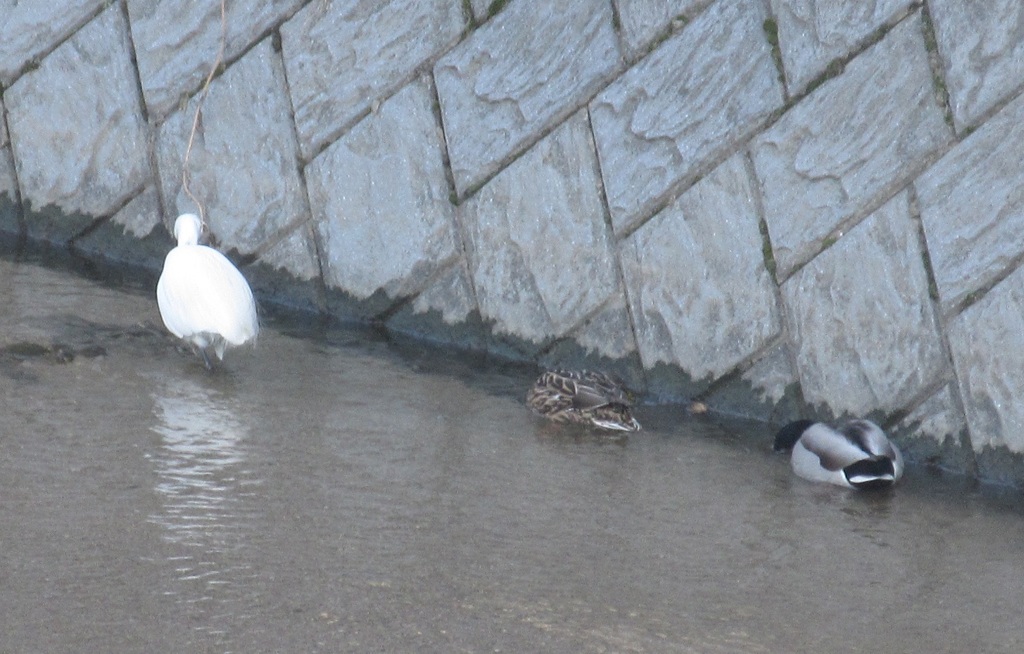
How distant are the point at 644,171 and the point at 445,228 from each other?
87cm

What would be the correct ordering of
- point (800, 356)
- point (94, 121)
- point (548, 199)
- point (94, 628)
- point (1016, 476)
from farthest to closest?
point (94, 121)
point (548, 199)
point (800, 356)
point (1016, 476)
point (94, 628)

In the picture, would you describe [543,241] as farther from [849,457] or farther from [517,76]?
[849,457]

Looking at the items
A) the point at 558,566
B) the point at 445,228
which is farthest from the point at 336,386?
the point at 558,566

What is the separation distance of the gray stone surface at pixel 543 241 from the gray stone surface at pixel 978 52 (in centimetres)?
130

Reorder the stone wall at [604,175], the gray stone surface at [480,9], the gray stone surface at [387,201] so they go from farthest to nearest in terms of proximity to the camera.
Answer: the gray stone surface at [387,201], the gray stone surface at [480,9], the stone wall at [604,175]

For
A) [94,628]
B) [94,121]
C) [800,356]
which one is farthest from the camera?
[94,121]

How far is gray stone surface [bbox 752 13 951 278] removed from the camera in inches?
180

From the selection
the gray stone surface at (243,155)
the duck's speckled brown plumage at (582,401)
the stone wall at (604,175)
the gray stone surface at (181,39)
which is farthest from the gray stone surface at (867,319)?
the gray stone surface at (181,39)

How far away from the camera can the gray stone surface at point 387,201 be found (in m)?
5.45

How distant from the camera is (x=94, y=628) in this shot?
9.21 ft

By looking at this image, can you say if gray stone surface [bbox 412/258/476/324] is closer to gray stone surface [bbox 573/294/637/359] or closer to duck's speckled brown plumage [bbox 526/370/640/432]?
gray stone surface [bbox 573/294/637/359]

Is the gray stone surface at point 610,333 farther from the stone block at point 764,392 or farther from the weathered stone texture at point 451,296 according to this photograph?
the weathered stone texture at point 451,296

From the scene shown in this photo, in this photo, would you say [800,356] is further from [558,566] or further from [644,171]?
[558,566]

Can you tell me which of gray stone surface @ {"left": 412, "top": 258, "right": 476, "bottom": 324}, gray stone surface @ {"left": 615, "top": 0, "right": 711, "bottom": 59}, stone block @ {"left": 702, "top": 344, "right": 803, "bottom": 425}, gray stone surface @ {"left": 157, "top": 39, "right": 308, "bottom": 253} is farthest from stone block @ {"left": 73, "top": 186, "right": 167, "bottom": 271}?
stone block @ {"left": 702, "top": 344, "right": 803, "bottom": 425}
